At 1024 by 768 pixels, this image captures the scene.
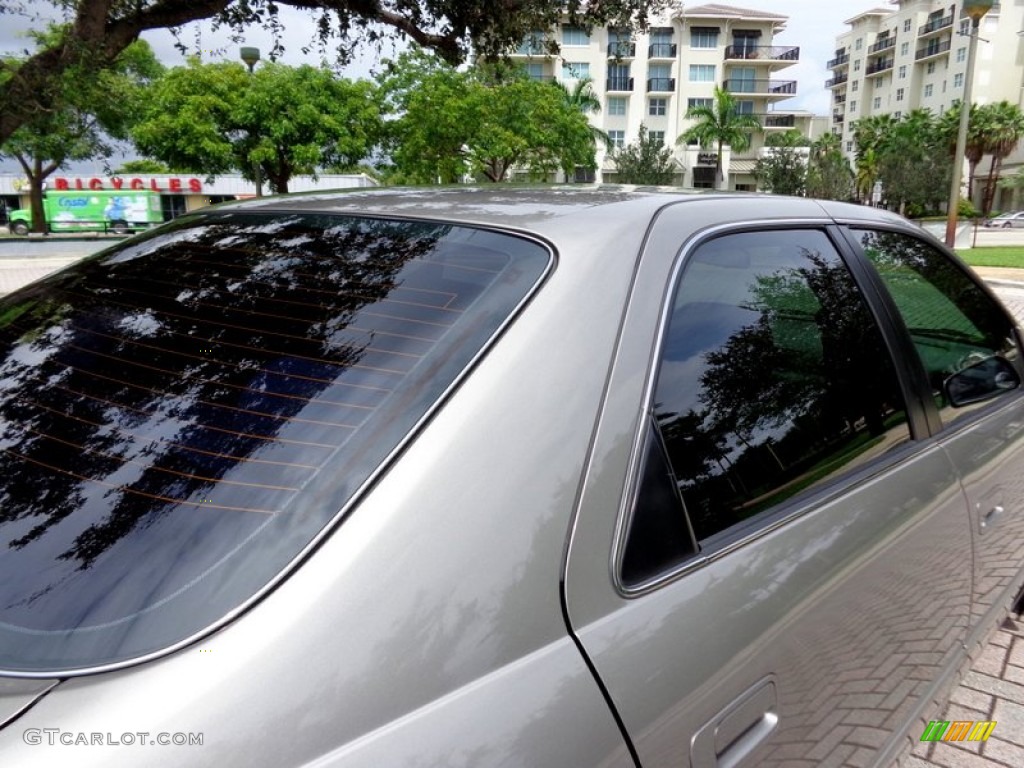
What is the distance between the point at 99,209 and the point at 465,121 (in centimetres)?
2637

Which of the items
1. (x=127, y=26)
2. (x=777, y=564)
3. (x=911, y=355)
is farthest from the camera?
(x=127, y=26)

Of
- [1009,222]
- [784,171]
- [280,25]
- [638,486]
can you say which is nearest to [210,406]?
[638,486]

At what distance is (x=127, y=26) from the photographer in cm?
780

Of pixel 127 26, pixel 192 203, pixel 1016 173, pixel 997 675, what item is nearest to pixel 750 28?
pixel 1016 173

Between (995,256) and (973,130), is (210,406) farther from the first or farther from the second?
(973,130)

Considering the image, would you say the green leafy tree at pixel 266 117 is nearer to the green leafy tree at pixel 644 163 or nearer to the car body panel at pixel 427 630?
the green leafy tree at pixel 644 163

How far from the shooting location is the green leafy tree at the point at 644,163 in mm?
47013

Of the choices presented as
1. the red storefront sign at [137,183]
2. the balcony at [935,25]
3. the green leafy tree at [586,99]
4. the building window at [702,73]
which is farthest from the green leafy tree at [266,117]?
the balcony at [935,25]

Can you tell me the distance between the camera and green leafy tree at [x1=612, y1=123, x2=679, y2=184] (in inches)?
1851

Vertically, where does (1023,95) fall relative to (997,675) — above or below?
above

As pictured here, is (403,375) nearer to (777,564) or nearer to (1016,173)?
Result: (777,564)

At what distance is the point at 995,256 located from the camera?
77.6ft

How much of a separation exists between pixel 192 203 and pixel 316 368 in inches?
2005

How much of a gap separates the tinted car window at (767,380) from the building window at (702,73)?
6143 cm
